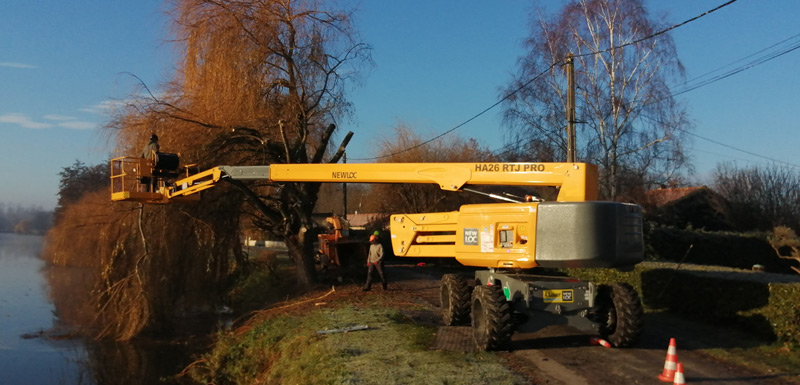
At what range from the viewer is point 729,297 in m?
11.7

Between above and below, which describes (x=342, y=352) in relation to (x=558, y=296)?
below

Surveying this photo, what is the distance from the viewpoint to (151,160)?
13.9 m

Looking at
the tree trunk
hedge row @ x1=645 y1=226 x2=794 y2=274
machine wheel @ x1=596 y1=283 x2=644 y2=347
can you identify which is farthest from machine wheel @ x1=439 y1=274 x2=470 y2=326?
hedge row @ x1=645 y1=226 x2=794 y2=274

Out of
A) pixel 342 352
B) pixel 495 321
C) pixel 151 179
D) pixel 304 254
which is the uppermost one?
pixel 151 179

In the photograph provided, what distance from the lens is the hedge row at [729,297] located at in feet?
33.4

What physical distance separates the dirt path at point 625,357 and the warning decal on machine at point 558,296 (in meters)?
0.80

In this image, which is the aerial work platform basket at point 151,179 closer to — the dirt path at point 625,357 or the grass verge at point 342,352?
the grass verge at point 342,352

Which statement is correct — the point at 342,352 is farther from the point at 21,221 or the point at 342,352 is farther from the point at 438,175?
the point at 21,221

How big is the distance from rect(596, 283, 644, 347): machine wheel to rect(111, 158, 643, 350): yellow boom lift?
16mm

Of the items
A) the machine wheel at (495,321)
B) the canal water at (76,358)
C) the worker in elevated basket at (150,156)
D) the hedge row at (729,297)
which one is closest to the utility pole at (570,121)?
the hedge row at (729,297)

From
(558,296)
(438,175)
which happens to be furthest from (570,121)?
(558,296)

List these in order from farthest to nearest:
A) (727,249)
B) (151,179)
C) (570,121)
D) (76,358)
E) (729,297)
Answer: (727,249) → (76,358) → (570,121) → (151,179) → (729,297)

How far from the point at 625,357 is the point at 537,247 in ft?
7.07

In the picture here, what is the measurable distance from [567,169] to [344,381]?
457 cm
